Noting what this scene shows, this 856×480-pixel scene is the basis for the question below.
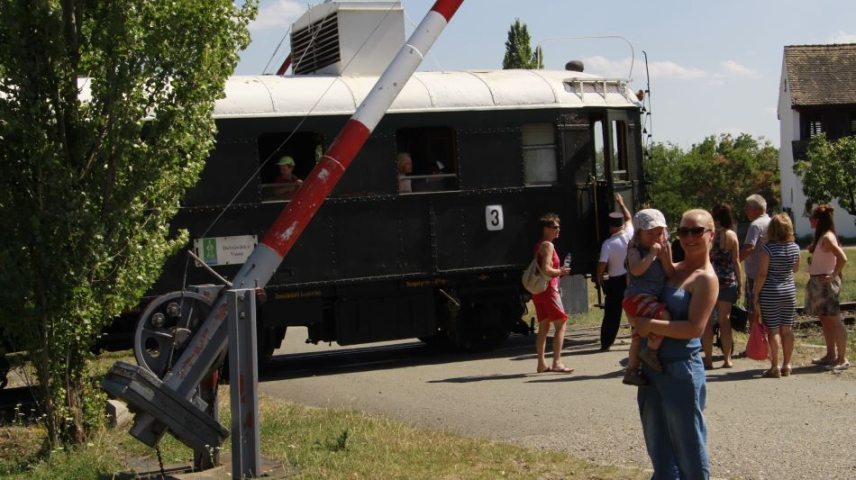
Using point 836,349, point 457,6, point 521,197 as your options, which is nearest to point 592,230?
point 521,197

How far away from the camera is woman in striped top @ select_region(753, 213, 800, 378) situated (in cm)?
1155

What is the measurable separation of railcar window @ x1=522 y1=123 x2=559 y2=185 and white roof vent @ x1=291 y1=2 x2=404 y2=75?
1.97 meters

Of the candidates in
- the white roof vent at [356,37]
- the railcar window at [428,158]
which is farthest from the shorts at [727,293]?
the white roof vent at [356,37]

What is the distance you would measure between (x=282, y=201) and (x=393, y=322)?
1982 mm

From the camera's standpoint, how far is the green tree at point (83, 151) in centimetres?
875

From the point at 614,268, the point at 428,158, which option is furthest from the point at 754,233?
the point at 428,158

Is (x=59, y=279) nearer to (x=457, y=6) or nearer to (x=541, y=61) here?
(x=457, y=6)

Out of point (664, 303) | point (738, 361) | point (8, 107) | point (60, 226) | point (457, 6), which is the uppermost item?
point (457, 6)

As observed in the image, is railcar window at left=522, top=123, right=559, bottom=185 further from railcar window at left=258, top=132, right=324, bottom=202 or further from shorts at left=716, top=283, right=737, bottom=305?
shorts at left=716, top=283, right=737, bottom=305

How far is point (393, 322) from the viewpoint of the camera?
46.6 ft

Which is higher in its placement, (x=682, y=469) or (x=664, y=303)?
(x=664, y=303)

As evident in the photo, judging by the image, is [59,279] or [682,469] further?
[59,279]

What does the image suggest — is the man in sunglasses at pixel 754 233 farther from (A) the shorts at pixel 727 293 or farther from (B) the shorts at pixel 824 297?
(B) the shorts at pixel 824 297

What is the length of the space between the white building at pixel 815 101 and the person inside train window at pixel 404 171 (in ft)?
150
